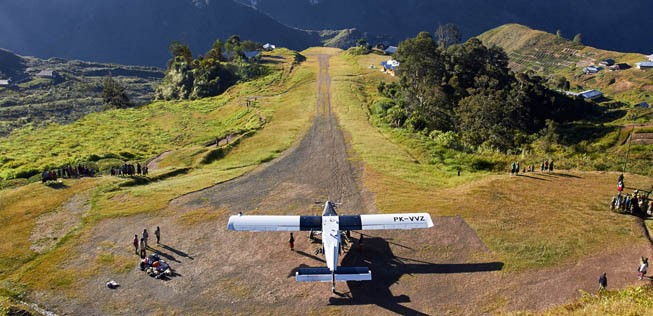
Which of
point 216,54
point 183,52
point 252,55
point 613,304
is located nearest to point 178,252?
point 613,304

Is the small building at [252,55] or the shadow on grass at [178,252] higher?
the small building at [252,55]

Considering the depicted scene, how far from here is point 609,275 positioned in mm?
30688

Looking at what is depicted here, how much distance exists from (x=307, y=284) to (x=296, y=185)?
20.0 metres

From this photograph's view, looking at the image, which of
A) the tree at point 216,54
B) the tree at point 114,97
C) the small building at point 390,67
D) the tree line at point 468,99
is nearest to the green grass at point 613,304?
the tree line at point 468,99

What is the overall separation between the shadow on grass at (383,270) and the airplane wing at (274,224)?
3111 millimetres

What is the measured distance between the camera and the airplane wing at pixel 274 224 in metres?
32.8

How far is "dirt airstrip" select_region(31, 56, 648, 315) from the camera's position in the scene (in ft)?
94.0

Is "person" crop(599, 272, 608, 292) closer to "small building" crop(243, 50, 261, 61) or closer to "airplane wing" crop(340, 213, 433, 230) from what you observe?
"airplane wing" crop(340, 213, 433, 230)

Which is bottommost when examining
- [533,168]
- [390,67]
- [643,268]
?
[643,268]

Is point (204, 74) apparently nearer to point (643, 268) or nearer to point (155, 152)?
point (155, 152)

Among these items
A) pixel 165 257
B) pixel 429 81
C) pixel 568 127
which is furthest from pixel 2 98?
pixel 568 127

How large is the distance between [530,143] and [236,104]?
6574 centimetres

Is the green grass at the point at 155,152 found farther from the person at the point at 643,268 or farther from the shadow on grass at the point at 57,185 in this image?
the person at the point at 643,268

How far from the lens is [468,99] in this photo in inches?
3226
